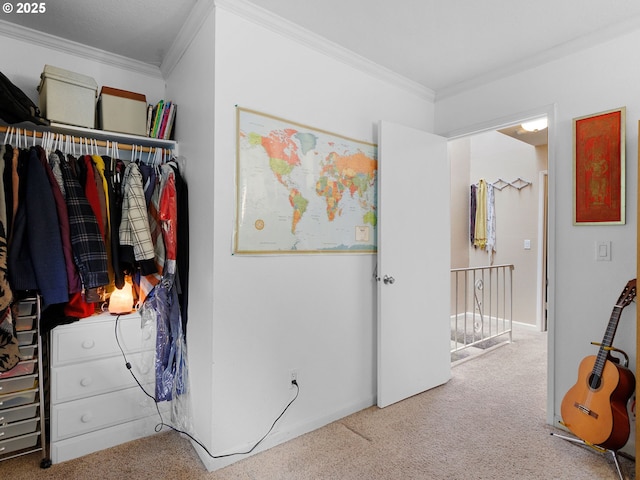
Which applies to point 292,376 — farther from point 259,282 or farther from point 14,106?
point 14,106

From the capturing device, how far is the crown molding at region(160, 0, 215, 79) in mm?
1886

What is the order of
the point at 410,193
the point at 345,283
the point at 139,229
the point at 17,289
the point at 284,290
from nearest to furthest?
the point at 17,289
the point at 139,229
the point at 284,290
the point at 345,283
the point at 410,193

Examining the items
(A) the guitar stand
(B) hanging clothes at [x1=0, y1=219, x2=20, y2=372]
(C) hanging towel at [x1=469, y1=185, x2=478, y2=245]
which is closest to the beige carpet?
(A) the guitar stand

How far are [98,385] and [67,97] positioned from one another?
5.37 ft

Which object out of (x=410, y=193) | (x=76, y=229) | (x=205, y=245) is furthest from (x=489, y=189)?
(x=76, y=229)

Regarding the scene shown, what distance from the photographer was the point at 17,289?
170 centimetres

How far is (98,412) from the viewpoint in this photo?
2.04 meters

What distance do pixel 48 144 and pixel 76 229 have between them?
631 millimetres

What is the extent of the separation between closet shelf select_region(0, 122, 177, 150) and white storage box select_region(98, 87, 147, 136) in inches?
1.6

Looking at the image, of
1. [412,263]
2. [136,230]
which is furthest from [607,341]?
[136,230]

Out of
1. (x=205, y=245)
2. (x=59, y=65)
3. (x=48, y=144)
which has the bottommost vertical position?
(x=205, y=245)

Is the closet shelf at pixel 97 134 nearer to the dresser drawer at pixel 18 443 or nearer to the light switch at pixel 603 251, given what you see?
the dresser drawer at pixel 18 443

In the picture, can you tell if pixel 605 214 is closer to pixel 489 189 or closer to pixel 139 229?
pixel 139 229

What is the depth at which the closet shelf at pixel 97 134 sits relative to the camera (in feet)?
6.51
